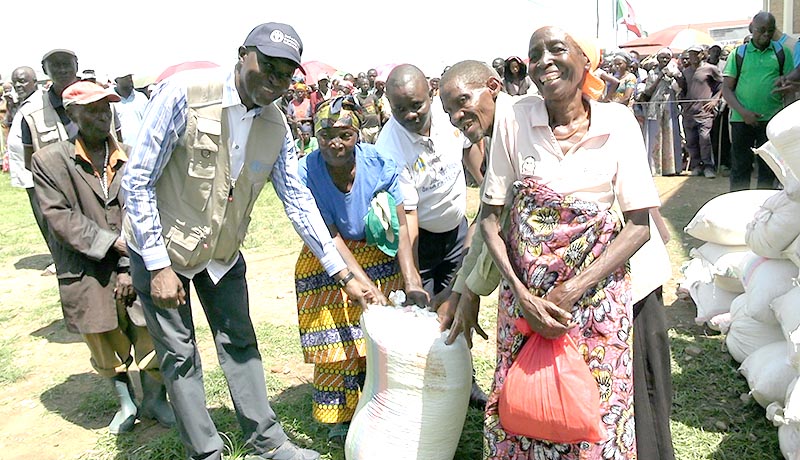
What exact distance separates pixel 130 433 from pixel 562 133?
273 centimetres

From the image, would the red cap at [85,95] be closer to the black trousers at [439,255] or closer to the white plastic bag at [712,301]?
the black trousers at [439,255]

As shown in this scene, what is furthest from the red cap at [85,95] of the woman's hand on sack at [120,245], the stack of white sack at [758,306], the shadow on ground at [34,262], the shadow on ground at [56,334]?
the shadow on ground at [34,262]

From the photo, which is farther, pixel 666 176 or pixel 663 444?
pixel 666 176

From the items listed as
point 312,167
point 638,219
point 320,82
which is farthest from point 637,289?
point 320,82

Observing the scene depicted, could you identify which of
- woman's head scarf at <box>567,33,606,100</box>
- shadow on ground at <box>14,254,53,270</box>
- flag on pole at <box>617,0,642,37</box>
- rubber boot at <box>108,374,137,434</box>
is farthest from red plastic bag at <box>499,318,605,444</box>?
flag on pole at <box>617,0,642,37</box>

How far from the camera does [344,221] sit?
314 cm

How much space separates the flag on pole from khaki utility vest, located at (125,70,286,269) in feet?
94.7

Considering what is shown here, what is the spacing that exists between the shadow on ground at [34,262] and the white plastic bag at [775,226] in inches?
269

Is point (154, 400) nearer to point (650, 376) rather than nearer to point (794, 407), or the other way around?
point (650, 376)

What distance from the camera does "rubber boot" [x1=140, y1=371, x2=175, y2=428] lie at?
143 inches

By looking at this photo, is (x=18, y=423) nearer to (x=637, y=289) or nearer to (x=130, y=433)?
(x=130, y=433)

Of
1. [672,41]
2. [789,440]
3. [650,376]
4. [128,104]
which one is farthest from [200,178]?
[672,41]

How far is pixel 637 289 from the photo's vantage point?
93.9 inches

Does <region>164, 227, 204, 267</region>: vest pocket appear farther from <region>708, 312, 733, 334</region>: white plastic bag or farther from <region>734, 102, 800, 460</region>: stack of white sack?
<region>708, 312, 733, 334</region>: white plastic bag
